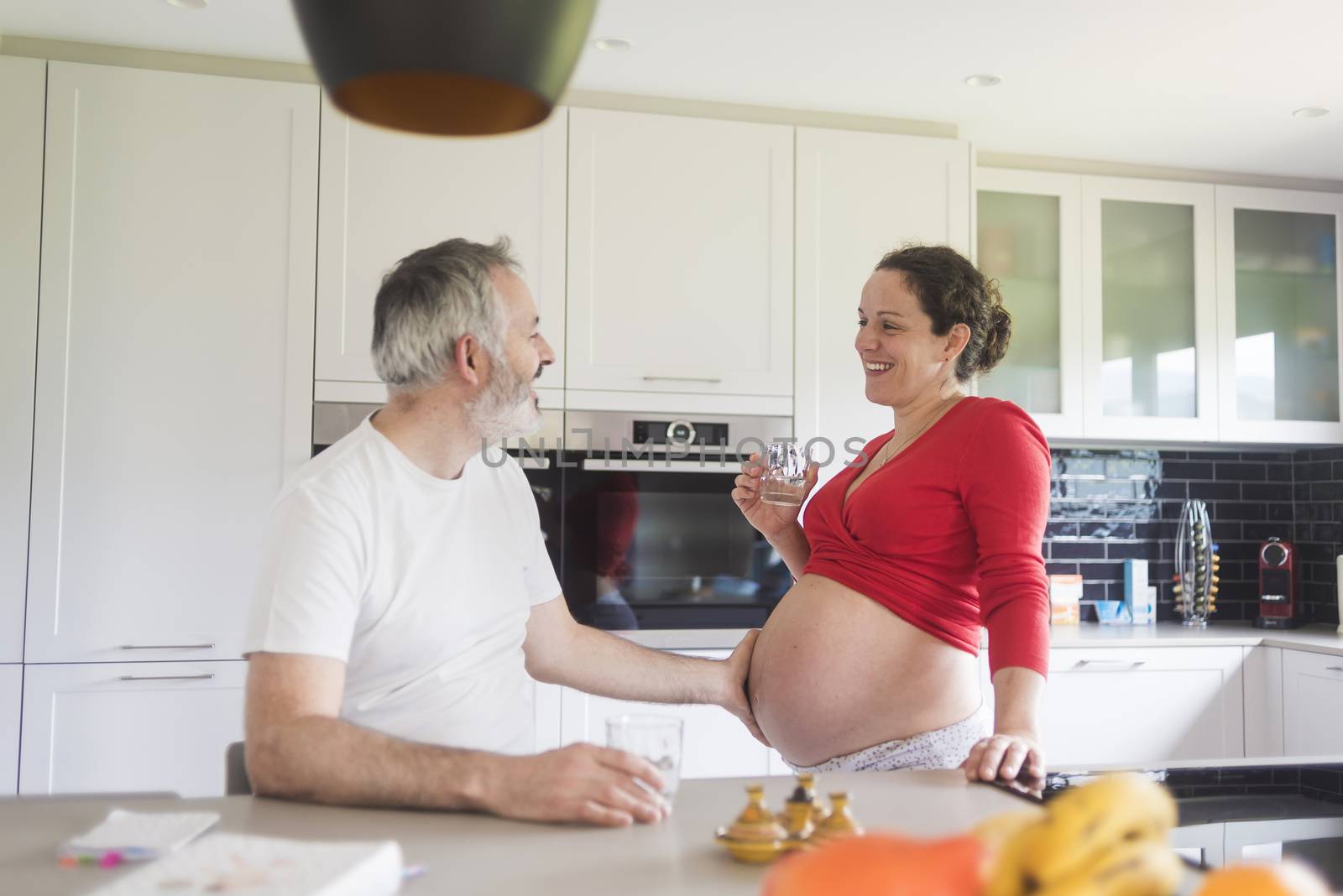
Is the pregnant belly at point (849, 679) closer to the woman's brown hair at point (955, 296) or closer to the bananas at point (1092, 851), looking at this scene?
the woman's brown hair at point (955, 296)

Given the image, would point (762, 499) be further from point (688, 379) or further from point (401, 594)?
point (688, 379)

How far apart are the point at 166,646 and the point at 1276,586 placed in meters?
3.43

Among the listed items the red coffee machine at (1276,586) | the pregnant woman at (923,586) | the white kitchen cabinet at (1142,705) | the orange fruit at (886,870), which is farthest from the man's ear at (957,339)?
the red coffee machine at (1276,586)

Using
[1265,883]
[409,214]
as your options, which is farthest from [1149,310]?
[1265,883]

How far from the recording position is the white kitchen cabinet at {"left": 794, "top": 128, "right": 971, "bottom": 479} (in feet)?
10.6

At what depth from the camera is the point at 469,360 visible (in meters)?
1.61

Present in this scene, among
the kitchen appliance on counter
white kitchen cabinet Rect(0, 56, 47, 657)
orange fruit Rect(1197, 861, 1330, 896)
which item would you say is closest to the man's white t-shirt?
the kitchen appliance on counter

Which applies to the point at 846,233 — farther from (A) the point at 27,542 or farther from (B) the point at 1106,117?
(A) the point at 27,542

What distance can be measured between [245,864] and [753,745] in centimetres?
228

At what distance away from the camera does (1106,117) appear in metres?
3.38

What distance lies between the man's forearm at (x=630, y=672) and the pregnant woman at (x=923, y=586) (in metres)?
0.14

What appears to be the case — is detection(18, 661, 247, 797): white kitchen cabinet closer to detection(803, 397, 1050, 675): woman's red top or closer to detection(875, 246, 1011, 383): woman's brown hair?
detection(803, 397, 1050, 675): woman's red top

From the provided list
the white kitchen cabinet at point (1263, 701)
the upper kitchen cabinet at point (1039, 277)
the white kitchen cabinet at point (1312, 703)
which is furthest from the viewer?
the upper kitchen cabinet at point (1039, 277)

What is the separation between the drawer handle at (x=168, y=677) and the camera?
2.74m
